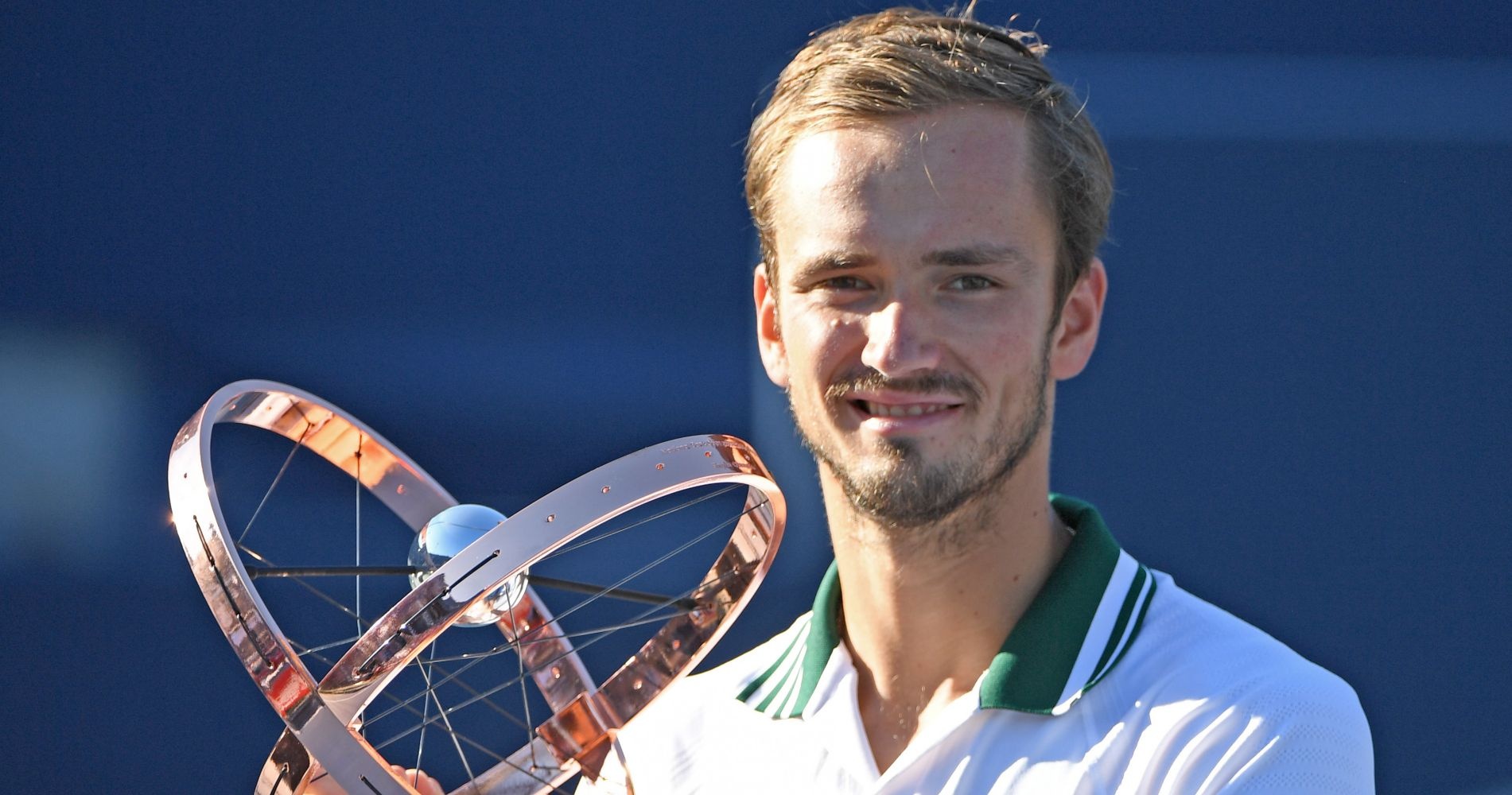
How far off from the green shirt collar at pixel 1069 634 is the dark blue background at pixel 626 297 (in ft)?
2.40

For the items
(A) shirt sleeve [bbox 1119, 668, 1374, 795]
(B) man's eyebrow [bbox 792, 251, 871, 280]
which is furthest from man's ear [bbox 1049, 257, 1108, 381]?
(A) shirt sleeve [bbox 1119, 668, 1374, 795]

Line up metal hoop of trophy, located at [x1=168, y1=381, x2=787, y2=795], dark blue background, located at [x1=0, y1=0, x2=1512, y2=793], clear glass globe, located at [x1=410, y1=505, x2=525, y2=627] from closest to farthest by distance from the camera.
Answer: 1. metal hoop of trophy, located at [x1=168, y1=381, x2=787, y2=795]
2. clear glass globe, located at [x1=410, y1=505, x2=525, y2=627]
3. dark blue background, located at [x1=0, y1=0, x2=1512, y2=793]

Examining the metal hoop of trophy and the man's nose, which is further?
the man's nose

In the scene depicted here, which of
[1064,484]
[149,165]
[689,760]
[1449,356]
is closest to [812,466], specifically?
[1064,484]

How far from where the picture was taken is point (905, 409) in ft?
4.20

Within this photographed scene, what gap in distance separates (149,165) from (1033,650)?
148 centimetres

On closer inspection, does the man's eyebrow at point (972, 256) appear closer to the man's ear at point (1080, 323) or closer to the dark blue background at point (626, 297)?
the man's ear at point (1080, 323)

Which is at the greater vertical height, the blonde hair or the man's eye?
the blonde hair

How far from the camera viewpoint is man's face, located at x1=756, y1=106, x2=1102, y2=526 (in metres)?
1.26

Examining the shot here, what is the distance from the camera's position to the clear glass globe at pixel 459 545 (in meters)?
1.36

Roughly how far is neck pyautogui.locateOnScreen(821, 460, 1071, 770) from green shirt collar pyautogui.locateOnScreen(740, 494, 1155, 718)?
0.09 feet

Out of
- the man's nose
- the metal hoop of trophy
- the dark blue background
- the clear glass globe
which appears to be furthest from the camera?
the dark blue background

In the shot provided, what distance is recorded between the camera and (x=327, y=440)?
1.62 meters

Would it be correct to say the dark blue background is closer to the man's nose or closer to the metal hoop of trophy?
the metal hoop of trophy
